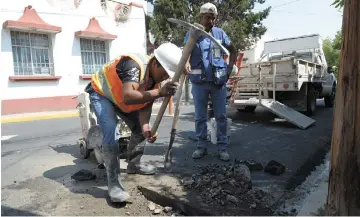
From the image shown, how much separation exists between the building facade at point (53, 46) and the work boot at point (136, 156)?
328 inches

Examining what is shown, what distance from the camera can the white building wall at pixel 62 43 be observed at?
34.2ft

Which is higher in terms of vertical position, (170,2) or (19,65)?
(170,2)

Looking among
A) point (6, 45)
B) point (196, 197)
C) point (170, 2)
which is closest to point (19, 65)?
point (6, 45)

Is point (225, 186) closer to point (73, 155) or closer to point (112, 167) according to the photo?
point (112, 167)

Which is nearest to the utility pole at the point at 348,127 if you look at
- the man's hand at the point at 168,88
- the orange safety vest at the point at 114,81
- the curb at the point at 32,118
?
the man's hand at the point at 168,88

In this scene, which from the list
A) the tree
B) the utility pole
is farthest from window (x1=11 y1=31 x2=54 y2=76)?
the utility pole

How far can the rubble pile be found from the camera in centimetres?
281

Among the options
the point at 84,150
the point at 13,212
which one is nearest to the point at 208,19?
the point at 84,150

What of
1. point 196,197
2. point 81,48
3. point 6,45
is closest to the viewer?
point 196,197

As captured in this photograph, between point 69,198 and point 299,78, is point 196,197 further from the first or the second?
point 299,78

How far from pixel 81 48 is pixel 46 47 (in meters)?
1.34

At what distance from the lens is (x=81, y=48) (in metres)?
12.6

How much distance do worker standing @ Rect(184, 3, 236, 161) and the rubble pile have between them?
0.81 meters

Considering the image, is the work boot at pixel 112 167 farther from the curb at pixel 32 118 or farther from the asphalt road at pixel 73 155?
the curb at pixel 32 118
